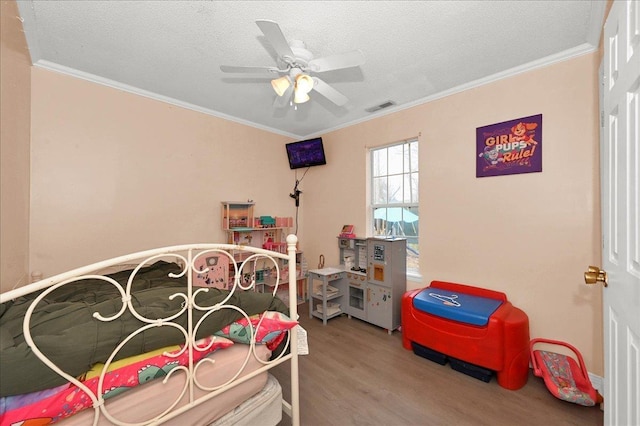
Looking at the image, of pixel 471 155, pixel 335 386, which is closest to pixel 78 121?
pixel 335 386

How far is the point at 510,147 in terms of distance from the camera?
2.29 m

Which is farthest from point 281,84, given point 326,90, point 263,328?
point 263,328

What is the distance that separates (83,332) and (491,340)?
7.86ft

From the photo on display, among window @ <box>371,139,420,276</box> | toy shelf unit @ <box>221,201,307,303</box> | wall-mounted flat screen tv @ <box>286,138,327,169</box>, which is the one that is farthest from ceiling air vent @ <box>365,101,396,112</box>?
toy shelf unit @ <box>221,201,307,303</box>

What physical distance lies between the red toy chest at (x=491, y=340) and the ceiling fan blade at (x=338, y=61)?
2072 millimetres

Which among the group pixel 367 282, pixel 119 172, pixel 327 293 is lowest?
pixel 327 293

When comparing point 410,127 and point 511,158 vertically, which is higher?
point 410,127

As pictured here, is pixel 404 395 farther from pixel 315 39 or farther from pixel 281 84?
pixel 315 39

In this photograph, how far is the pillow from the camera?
1199 millimetres

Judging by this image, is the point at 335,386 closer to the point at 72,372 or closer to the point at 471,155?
the point at 72,372

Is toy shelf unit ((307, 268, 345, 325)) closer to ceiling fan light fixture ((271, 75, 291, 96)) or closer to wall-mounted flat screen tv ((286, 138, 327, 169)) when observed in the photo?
wall-mounted flat screen tv ((286, 138, 327, 169))

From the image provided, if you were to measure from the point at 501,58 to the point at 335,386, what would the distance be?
9.51 ft

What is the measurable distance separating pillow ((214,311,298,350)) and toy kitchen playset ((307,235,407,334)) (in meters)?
1.66

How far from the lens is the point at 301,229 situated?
13.6ft
